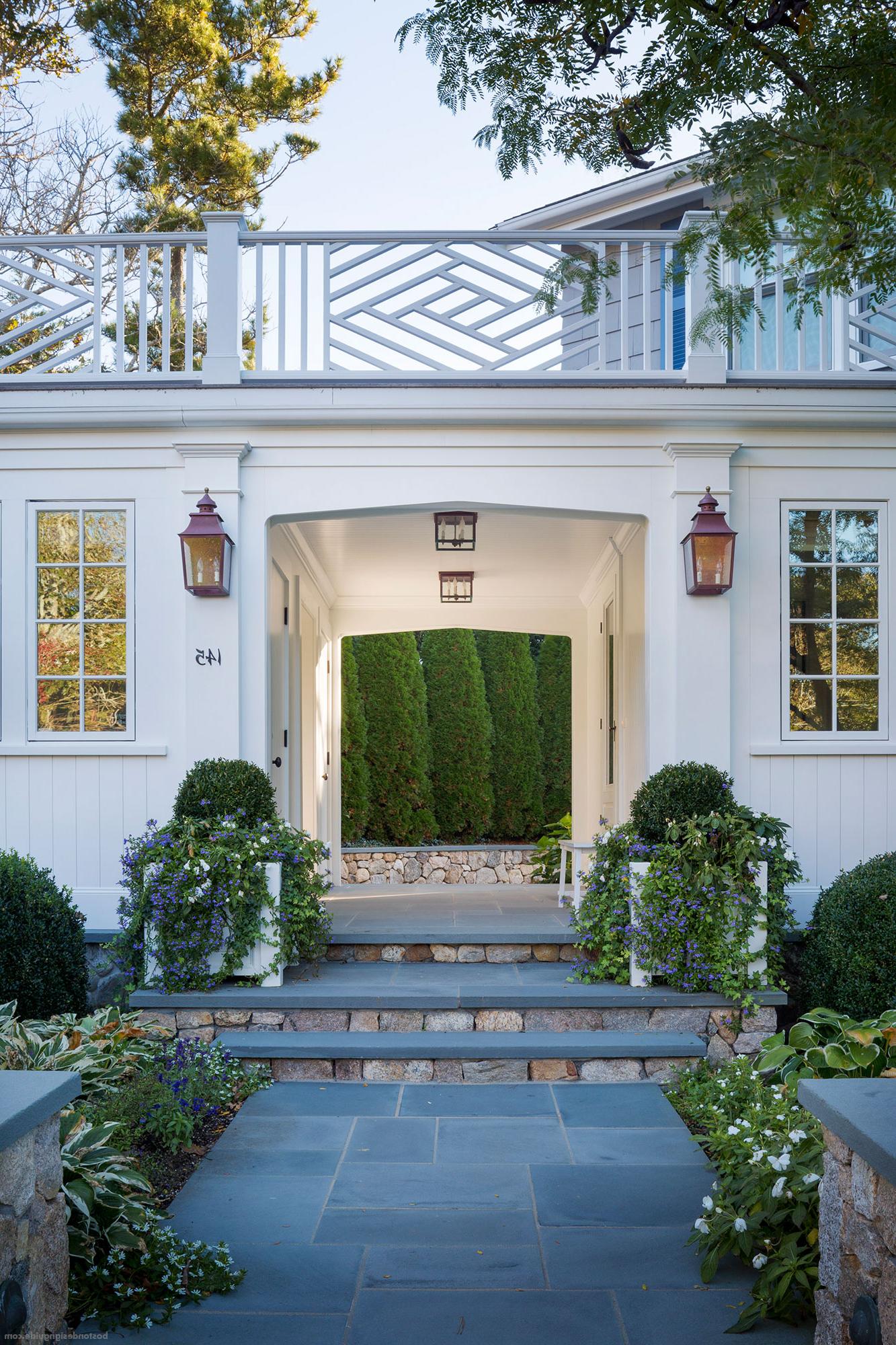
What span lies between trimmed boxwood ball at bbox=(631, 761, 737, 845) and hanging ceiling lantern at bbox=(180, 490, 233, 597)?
245 centimetres

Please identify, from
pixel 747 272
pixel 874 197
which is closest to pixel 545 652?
pixel 747 272

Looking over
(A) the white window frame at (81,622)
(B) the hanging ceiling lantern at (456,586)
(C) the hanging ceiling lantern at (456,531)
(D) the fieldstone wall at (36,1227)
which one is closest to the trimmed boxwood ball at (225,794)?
(A) the white window frame at (81,622)

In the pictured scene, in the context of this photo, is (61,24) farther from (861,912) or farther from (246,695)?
(861,912)

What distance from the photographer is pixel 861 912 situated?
525 centimetres

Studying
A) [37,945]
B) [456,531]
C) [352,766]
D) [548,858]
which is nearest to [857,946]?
[456,531]

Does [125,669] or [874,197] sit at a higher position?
[874,197]

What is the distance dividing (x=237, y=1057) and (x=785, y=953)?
2.86 metres

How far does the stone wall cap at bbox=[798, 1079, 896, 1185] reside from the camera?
7.08 ft

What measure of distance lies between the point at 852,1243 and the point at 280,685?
5.41 metres

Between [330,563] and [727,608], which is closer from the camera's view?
[727,608]

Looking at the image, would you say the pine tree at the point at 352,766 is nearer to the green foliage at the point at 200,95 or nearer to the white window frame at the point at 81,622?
the green foliage at the point at 200,95

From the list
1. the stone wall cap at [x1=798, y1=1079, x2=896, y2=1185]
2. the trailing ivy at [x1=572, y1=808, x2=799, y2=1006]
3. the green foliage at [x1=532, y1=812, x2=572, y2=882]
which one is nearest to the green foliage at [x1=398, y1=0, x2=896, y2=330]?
the stone wall cap at [x1=798, y1=1079, x2=896, y2=1185]

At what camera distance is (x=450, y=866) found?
1266 cm

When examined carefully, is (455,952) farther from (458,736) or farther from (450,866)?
(458,736)
